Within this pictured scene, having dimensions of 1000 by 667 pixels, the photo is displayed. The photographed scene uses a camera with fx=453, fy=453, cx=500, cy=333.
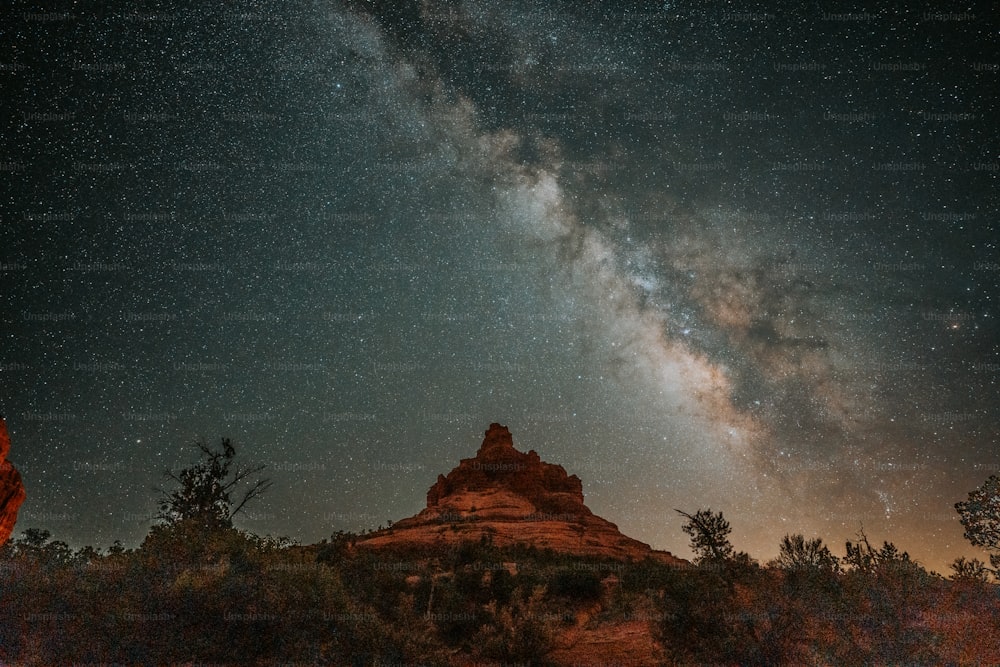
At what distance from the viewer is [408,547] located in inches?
1500

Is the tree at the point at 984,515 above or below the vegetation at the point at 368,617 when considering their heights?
above

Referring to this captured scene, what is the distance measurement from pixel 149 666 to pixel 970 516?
91.0 ft

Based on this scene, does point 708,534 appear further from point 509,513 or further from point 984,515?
point 509,513

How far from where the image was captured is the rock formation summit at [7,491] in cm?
1620

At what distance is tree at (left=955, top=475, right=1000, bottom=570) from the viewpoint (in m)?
17.8

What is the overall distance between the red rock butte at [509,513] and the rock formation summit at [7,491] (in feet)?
85.4

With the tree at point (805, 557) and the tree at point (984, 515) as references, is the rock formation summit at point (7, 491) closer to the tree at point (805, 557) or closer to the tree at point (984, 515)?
the tree at point (805, 557)

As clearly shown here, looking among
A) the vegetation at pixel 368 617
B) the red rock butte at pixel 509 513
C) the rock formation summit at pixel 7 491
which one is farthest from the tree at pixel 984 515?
the rock formation summit at pixel 7 491

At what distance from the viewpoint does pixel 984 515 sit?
59.3 feet

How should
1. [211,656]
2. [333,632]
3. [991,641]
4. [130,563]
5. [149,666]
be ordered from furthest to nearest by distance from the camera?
1. [130,563]
2. [333,632]
3. [991,641]
4. [211,656]
5. [149,666]

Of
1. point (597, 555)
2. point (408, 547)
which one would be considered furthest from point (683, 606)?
point (408, 547)

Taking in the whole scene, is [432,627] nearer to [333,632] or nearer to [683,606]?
[333,632]

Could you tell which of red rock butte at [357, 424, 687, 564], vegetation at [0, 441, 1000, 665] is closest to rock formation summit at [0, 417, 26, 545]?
vegetation at [0, 441, 1000, 665]

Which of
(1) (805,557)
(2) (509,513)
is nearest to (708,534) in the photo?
(1) (805,557)
